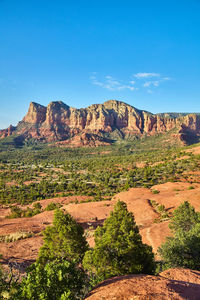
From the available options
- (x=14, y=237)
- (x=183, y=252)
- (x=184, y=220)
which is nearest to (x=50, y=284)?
(x=183, y=252)

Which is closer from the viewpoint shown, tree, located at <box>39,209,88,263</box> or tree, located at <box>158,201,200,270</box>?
tree, located at <box>39,209,88,263</box>

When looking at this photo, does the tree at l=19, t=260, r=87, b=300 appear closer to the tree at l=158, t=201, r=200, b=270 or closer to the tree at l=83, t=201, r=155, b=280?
the tree at l=83, t=201, r=155, b=280

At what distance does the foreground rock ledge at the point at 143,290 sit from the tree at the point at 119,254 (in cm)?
112

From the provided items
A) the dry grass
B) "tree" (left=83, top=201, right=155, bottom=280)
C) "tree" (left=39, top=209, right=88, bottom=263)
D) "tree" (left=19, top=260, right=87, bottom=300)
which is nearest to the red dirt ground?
the dry grass

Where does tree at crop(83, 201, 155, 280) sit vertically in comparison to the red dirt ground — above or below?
above

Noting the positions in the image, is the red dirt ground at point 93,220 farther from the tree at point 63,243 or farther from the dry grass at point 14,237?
the tree at point 63,243

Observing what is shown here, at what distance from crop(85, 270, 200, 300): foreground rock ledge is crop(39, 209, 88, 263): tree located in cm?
317

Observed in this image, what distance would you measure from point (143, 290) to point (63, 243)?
5432mm

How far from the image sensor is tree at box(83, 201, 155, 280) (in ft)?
28.8

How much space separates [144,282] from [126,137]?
17563 centimetres

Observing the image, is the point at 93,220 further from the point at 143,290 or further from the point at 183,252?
the point at 143,290

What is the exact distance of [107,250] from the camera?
934 cm

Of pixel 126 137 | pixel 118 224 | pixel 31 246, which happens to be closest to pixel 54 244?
pixel 118 224

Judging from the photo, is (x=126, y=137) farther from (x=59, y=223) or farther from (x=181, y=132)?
(x=59, y=223)
